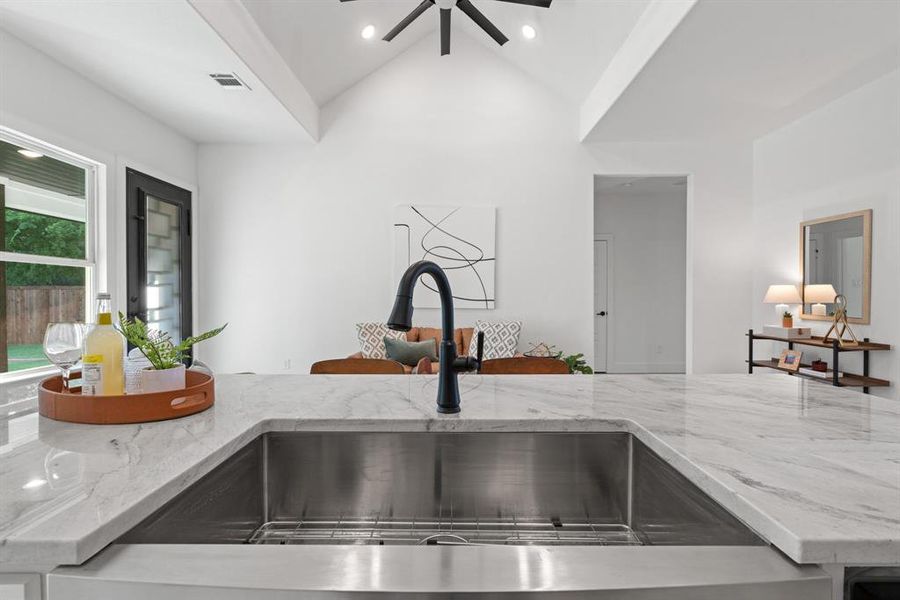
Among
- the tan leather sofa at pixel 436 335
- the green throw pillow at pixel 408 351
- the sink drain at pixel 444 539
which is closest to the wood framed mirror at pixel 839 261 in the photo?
the tan leather sofa at pixel 436 335

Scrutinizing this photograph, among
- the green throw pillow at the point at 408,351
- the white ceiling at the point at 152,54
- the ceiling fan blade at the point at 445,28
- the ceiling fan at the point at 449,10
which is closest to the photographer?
the white ceiling at the point at 152,54

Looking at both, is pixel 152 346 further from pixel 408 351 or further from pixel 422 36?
pixel 422 36

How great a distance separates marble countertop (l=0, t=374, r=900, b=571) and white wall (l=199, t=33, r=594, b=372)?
139 inches

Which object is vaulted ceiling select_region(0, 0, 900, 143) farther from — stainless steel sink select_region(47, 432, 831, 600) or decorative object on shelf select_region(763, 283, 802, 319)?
stainless steel sink select_region(47, 432, 831, 600)

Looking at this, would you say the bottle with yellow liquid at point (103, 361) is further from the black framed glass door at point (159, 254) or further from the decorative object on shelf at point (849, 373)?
the decorative object on shelf at point (849, 373)

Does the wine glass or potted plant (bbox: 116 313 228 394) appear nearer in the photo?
potted plant (bbox: 116 313 228 394)

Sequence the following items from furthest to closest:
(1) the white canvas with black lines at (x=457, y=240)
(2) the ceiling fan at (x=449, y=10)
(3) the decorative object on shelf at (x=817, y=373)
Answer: (1) the white canvas with black lines at (x=457, y=240), (3) the decorative object on shelf at (x=817, y=373), (2) the ceiling fan at (x=449, y=10)

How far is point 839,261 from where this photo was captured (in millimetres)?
3678

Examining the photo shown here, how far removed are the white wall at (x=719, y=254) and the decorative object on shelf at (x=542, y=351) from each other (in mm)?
1345

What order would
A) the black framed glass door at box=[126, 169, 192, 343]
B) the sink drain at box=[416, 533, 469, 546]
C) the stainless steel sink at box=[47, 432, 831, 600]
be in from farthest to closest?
1. the black framed glass door at box=[126, 169, 192, 343]
2. the sink drain at box=[416, 533, 469, 546]
3. the stainless steel sink at box=[47, 432, 831, 600]

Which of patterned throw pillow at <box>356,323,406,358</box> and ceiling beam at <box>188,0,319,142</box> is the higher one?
ceiling beam at <box>188,0,319,142</box>

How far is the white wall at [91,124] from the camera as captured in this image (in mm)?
2777

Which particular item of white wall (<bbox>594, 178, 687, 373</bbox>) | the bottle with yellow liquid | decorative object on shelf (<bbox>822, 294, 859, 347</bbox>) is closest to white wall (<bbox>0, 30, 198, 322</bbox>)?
the bottle with yellow liquid

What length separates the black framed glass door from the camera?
12.6 feet
